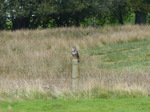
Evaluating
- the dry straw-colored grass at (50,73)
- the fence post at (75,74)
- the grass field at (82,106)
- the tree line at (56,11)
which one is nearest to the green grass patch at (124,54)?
the dry straw-colored grass at (50,73)

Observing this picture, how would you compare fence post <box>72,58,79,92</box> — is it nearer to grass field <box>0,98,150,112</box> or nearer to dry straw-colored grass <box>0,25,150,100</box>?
dry straw-colored grass <box>0,25,150,100</box>

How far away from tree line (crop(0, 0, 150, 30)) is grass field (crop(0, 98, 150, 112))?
28.2 meters

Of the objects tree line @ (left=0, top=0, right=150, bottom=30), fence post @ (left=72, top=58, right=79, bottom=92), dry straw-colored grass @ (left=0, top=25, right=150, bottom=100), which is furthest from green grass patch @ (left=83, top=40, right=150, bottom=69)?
tree line @ (left=0, top=0, right=150, bottom=30)

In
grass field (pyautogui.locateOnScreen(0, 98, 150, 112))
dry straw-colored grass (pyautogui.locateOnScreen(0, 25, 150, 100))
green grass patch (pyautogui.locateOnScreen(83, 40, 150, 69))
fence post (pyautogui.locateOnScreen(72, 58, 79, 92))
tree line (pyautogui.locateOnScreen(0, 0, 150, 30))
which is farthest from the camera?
tree line (pyautogui.locateOnScreen(0, 0, 150, 30))

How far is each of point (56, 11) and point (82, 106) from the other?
30.1 metres

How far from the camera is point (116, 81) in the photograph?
40.8 feet

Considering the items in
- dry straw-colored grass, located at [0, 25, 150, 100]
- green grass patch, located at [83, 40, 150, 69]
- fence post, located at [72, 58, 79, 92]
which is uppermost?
fence post, located at [72, 58, 79, 92]

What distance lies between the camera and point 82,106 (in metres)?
10.1

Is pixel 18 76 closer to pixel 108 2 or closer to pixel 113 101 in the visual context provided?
pixel 113 101

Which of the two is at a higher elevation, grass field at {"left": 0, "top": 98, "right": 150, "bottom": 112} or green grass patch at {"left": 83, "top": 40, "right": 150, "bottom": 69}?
grass field at {"left": 0, "top": 98, "right": 150, "bottom": 112}

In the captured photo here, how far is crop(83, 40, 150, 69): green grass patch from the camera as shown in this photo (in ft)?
57.6

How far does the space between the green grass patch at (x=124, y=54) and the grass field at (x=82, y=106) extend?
590 cm

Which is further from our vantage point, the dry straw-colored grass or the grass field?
the dry straw-colored grass

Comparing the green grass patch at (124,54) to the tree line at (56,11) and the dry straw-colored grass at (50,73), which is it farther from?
the tree line at (56,11)
